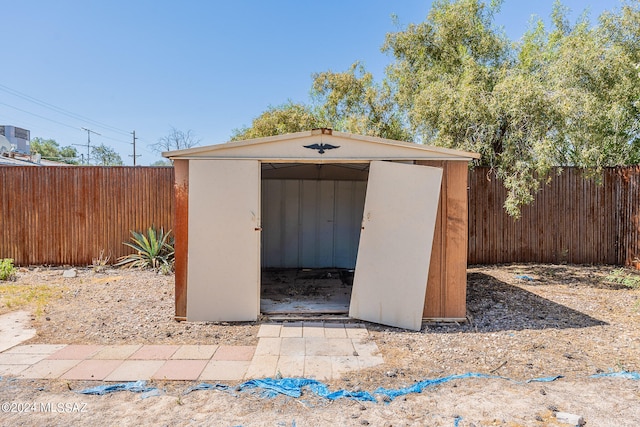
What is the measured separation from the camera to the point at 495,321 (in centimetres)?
436

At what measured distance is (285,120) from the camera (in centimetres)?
1152

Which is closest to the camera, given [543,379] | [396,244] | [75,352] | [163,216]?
[543,379]

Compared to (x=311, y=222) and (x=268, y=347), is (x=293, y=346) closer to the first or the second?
(x=268, y=347)

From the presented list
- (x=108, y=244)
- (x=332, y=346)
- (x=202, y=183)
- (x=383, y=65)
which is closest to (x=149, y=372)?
(x=332, y=346)

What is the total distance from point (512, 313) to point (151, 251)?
625 cm

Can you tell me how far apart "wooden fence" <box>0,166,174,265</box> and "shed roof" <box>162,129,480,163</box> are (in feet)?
12.1

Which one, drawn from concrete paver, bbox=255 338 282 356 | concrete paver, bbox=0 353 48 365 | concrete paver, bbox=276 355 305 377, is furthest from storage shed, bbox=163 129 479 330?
concrete paver, bbox=0 353 48 365

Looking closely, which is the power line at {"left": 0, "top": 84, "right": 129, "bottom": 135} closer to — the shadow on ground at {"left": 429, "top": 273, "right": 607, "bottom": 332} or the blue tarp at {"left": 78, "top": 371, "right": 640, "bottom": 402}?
the blue tarp at {"left": 78, "top": 371, "right": 640, "bottom": 402}

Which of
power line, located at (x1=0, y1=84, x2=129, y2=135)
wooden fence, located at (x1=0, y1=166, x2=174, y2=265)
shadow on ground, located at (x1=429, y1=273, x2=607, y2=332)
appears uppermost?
power line, located at (x1=0, y1=84, x2=129, y2=135)

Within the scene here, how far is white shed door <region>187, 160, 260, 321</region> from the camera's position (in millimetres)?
4230

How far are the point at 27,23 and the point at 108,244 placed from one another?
931cm

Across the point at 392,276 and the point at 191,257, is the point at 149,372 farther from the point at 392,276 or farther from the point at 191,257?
the point at 392,276

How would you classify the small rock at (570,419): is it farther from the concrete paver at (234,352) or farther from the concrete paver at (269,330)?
the concrete paver at (269,330)

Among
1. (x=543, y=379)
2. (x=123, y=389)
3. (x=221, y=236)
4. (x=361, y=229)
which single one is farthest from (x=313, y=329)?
(x=543, y=379)
